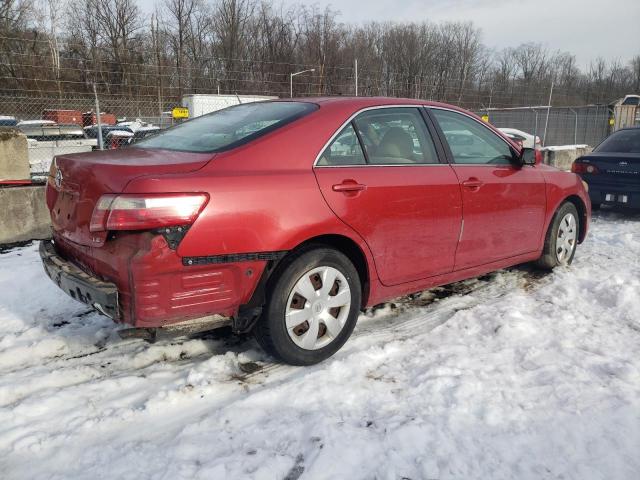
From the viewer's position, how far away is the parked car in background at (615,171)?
24.2ft

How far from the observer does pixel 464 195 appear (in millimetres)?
3664

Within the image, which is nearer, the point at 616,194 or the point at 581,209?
the point at 581,209

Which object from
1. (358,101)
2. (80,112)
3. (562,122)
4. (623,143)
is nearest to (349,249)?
(358,101)

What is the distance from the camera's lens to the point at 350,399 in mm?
2625

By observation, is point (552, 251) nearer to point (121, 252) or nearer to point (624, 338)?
point (624, 338)

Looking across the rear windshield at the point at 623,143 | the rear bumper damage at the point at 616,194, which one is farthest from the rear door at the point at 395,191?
the rear windshield at the point at 623,143

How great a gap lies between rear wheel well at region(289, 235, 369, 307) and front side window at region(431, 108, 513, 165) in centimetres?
115

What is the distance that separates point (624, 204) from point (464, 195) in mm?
5157

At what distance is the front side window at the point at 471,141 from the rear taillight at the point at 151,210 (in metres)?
2.13

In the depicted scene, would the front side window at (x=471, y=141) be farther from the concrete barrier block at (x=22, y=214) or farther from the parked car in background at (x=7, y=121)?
the parked car in background at (x=7, y=121)

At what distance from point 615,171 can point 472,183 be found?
5.03 m

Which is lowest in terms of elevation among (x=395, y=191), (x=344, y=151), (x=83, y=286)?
(x=83, y=286)

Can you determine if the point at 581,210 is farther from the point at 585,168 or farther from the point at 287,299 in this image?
the point at 287,299

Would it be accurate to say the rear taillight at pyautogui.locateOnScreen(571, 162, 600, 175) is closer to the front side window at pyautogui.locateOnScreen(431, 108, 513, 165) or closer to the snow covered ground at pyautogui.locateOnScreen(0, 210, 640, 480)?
the front side window at pyautogui.locateOnScreen(431, 108, 513, 165)
